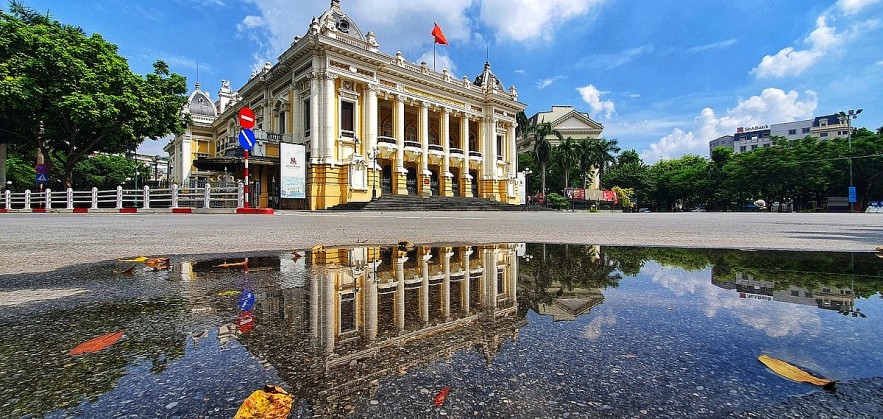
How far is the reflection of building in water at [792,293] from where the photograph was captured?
222 centimetres

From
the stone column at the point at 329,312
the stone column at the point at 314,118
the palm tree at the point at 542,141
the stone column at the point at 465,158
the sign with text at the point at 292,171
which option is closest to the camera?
the stone column at the point at 329,312

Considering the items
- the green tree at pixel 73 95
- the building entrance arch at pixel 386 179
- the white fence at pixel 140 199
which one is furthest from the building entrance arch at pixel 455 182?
the green tree at pixel 73 95

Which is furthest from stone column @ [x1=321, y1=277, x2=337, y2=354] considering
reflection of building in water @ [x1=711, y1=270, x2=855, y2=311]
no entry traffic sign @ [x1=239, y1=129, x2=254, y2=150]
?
no entry traffic sign @ [x1=239, y1=129, x2=254, y2=150]

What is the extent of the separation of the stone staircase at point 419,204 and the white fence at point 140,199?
23.2ft

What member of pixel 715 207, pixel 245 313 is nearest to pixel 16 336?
pixel 245 313

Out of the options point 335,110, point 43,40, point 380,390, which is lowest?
point 380,390

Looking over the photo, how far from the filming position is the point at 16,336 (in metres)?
1.66

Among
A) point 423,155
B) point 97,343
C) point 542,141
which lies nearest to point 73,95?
point 423,155

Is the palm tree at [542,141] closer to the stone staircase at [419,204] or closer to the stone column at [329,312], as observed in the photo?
the stone staircase at [419,204]

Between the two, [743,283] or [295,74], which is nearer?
[743,283]

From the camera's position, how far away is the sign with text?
2478cm

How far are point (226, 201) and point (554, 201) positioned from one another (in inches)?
1300

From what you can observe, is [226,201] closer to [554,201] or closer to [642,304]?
[642,304]

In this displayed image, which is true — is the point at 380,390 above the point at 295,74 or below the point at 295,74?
below
